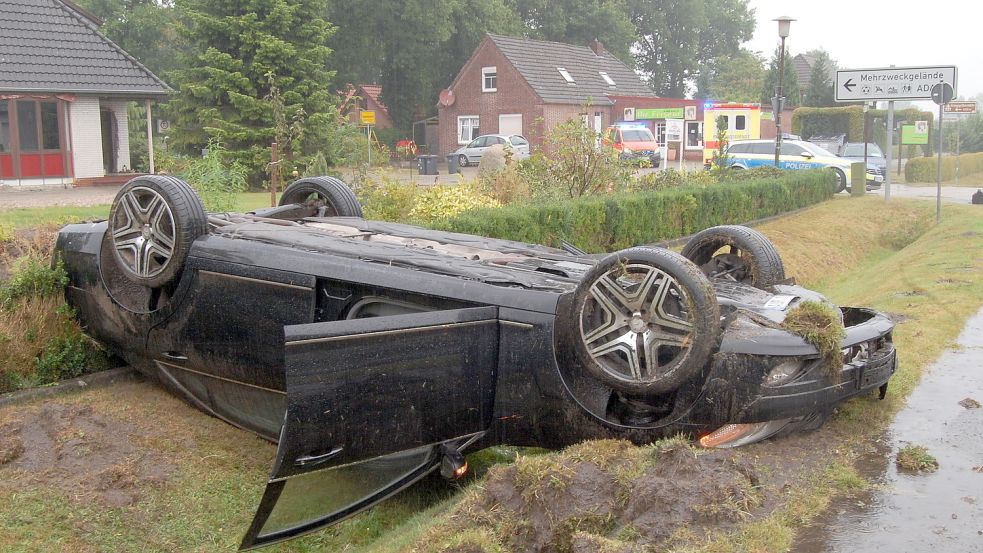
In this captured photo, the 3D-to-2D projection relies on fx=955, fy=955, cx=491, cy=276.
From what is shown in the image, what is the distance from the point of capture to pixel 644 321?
199 inches

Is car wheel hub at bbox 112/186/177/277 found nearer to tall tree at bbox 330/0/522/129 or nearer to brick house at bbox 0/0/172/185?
brick house at bbox 0/0/172/185

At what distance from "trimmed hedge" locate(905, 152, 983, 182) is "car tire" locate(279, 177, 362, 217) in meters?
34.5

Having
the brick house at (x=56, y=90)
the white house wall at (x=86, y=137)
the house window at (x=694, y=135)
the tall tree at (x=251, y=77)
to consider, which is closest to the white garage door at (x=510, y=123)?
the house window at (x=694, y=135)

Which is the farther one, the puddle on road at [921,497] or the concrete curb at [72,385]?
the concrete curb at [72,385]

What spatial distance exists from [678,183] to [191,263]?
15425 mm

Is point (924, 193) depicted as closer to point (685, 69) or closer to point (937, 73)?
point (937, 73)

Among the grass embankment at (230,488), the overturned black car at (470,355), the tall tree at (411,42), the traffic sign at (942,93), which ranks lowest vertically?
the grass embankment at (230,488)

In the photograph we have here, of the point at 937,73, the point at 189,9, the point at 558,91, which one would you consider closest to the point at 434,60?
the point at 558,91

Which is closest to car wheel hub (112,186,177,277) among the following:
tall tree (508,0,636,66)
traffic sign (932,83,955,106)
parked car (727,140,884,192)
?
traffic sign (932,83,955,106)

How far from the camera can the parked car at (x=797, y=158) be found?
3162 cm

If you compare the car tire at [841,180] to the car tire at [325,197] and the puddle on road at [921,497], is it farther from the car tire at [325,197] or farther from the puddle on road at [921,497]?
the car tire at [325,197]

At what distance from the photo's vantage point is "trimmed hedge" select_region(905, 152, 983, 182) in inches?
1490

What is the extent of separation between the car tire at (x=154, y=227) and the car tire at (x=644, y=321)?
2.97 m

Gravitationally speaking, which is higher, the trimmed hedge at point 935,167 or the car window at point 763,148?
the car window at point 763,148
